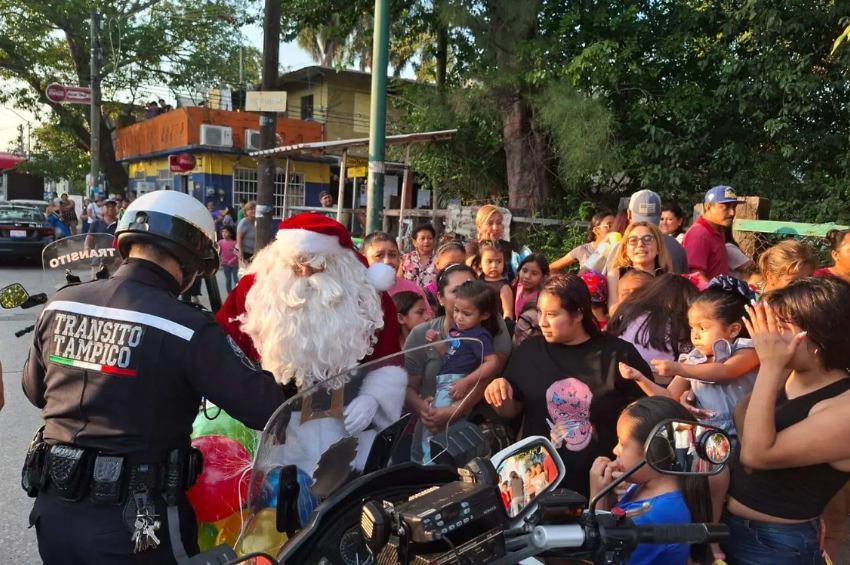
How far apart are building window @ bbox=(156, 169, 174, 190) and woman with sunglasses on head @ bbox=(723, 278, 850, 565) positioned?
2732cm

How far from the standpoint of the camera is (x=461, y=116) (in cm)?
1245

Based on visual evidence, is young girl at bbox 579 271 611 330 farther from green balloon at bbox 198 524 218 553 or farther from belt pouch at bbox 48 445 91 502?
belt pouch at bbox 48 445 91 502

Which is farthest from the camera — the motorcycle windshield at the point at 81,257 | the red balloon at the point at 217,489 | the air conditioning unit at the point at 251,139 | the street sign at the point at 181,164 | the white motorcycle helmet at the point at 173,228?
the air conditioning unit at the point at 251,139

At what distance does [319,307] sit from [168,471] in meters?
0.88

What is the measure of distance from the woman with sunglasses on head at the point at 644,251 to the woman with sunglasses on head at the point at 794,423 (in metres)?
2.01

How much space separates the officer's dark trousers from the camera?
1.90 meters

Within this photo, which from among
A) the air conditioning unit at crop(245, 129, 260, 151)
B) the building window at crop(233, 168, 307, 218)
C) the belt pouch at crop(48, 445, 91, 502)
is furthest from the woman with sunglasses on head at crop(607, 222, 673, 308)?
the building window at crop(233, 168, 307, 218)

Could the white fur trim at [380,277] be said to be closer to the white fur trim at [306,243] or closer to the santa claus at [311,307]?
the santa claus at [311,307]

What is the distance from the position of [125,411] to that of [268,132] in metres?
8.99

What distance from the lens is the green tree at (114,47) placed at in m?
24.8

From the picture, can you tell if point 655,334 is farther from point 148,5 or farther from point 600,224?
point 148,5

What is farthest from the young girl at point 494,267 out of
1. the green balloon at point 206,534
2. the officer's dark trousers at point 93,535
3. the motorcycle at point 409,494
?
the officer's dark trousers at point 93,535

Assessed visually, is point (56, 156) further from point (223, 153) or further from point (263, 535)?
point (263, 535)

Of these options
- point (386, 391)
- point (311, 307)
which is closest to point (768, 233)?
point (311, 307)
